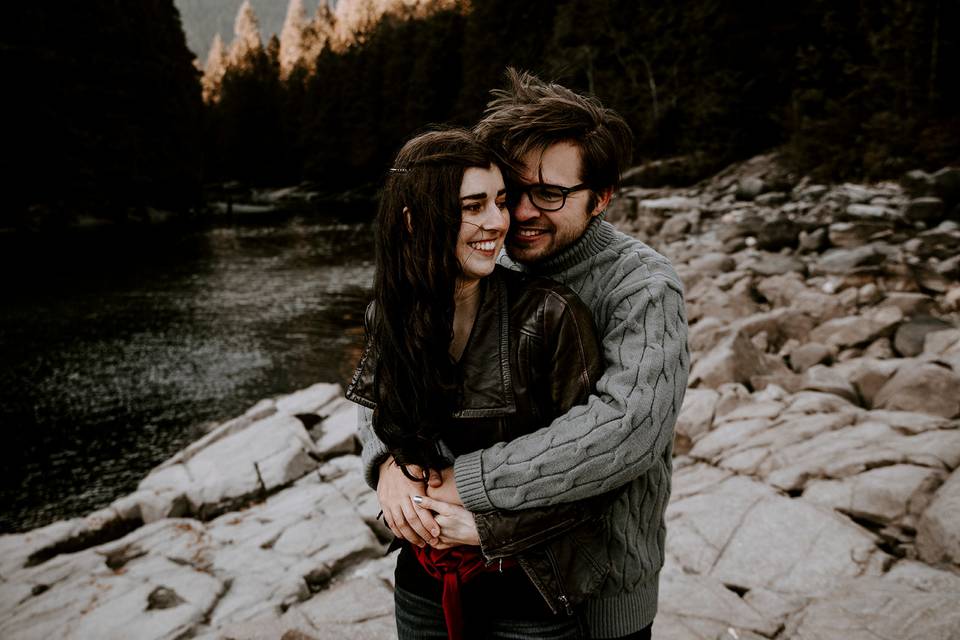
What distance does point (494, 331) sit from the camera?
4.45ft

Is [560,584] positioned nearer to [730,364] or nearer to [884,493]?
[884,493]

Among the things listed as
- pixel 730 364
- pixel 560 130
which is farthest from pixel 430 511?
pixel 730 364

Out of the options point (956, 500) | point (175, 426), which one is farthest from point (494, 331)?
point (175, 426)

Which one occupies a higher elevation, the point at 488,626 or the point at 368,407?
the point at 368,407

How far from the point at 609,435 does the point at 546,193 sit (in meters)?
0.63

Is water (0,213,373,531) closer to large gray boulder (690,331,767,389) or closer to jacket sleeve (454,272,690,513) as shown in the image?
large gray boulder (690,331,767,389)

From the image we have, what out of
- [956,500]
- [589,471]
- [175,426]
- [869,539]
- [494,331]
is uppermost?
[494,331]

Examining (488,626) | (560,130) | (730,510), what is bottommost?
(730,510)

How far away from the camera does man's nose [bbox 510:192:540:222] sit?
147 cm

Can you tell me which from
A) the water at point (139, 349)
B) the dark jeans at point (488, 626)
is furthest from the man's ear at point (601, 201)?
the water at point (139, 349)

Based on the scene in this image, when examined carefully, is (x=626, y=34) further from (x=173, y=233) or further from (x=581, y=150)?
(x=581, y=150)

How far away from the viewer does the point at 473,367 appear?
1.35 m

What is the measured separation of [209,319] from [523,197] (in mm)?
14425

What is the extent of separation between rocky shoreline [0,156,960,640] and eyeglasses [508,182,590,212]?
6.47 ft
